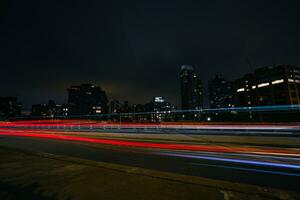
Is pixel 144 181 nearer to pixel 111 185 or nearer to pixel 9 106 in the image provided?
pixel 111 185

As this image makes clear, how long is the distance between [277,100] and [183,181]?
336 ft

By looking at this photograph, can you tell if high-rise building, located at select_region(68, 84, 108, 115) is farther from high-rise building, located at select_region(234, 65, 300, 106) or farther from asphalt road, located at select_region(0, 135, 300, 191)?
asphalt road, located at select_region(0, 135, 300, 191)

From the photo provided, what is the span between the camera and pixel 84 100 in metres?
190

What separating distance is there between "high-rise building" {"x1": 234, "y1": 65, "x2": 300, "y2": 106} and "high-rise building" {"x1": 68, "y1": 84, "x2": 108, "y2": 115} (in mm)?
139510

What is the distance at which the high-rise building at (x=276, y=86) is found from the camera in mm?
86500

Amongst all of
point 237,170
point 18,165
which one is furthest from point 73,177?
point 237,170

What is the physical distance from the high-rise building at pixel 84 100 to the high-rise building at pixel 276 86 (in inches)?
5493

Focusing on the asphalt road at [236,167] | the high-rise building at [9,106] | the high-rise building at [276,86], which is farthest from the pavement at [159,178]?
the high-rise building at [9,106]

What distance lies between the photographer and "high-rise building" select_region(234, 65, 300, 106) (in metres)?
86.5

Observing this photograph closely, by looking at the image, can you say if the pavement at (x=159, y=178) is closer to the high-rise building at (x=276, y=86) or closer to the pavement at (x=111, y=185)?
the pavement at (x=111, y=185)

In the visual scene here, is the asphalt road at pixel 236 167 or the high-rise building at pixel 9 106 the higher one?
the high-rise building at pixel 9 106

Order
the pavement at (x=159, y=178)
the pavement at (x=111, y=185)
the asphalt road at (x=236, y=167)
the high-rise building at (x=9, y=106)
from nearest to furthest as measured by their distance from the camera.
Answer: the pavement at (x=111, y=185), the pavement at (x=159, y=178), the asphalt road at (x=236, y=167), the high-rise building at (x=9, y=106)

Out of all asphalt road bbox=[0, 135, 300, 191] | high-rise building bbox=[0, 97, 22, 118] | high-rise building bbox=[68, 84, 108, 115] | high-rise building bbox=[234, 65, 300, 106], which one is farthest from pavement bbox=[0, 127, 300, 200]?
high-rise building bbox=[68, 84, 108, 115]

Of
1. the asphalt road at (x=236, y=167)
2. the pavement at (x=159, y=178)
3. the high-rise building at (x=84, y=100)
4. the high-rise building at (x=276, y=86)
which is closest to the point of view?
the pavement at (x=159, y=178)
